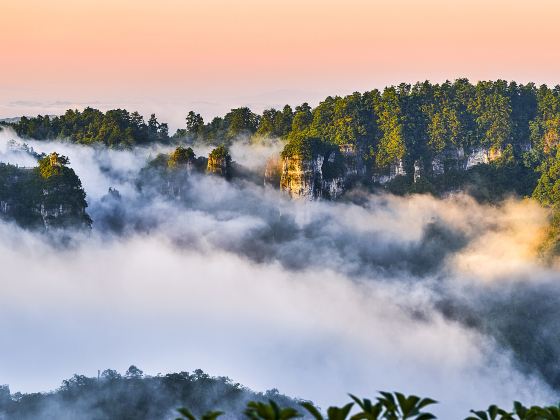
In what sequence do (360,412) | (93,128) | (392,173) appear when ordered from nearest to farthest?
(360,412) < (392,173) < (93,128)

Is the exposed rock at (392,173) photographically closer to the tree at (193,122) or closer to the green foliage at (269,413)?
the tree at (193,122)

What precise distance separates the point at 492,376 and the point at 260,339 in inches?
607

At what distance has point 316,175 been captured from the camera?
82812 mm

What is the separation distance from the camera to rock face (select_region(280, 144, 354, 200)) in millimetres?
81188

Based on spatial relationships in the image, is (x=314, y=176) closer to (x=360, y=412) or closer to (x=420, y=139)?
(x=420, y=139)

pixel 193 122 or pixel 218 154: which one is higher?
pixel 193 122

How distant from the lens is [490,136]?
3408 inches

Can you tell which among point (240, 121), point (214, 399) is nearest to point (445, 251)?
point (240, 121)

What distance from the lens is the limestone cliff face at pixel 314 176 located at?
267 feet

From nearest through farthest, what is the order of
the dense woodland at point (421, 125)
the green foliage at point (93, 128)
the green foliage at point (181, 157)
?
the green foliage at point (181, 157), the dense woodland at point (421, 125), the green foliage at point (93, 128)

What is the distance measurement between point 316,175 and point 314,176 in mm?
281

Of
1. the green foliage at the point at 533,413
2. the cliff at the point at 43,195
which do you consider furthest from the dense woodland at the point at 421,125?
the green foliage at the point at 533,413

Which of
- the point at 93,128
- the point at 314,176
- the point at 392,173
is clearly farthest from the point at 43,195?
the point at 392,173

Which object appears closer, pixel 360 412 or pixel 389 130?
pixel 360 412
